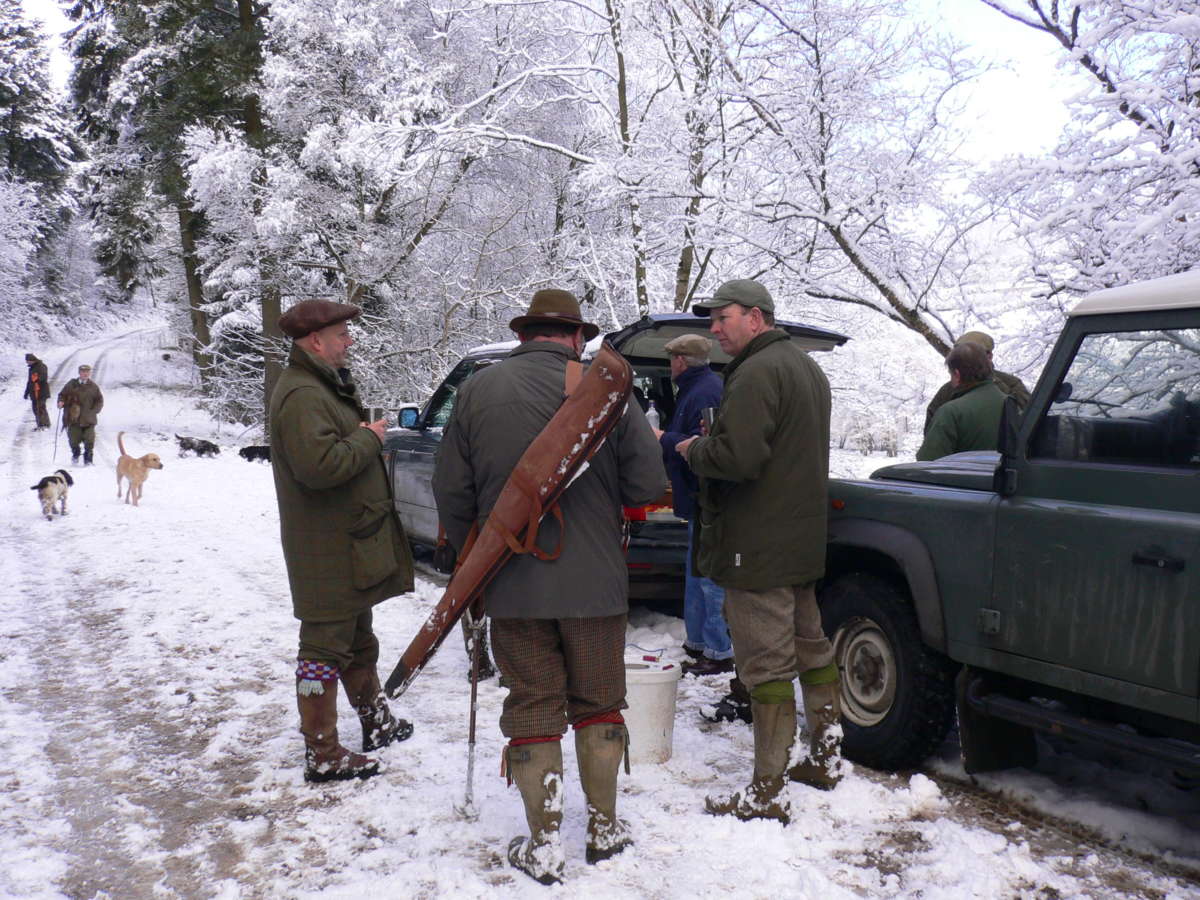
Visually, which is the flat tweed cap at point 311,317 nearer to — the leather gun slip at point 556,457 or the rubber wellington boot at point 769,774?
the leather gun slip at point 556,457

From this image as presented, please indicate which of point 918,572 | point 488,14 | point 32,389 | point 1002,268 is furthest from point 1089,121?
point 32,389

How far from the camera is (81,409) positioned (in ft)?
56.5

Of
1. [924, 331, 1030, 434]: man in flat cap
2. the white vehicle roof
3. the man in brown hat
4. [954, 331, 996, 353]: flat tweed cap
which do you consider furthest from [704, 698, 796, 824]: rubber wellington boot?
[954, 331, 996, 353]: flat tweed cap

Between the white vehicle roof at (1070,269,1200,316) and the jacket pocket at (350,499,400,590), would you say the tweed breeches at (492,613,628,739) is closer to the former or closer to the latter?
the jacket pocket at (350,499,400,590)

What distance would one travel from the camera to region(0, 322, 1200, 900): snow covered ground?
126 inches

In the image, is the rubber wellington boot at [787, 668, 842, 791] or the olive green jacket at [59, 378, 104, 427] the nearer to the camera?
the rubber wellington boot at [787, 668, 842, 791]

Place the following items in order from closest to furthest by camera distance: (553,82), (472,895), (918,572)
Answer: (472,895) → (918,572) → (553,82)

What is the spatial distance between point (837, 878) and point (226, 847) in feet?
7.35

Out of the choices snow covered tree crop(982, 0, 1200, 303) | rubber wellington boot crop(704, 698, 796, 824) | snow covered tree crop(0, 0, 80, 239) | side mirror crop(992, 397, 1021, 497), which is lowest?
rubber wellington boot crop(704, 698, 796, 824)

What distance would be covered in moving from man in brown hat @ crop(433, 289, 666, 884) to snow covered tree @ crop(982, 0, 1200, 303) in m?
4.49

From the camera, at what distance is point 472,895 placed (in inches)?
122

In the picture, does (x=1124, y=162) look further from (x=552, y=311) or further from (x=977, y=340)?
(x=552, y=311)

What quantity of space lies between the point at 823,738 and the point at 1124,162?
204 inches

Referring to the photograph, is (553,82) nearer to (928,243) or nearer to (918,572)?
(928,243)
